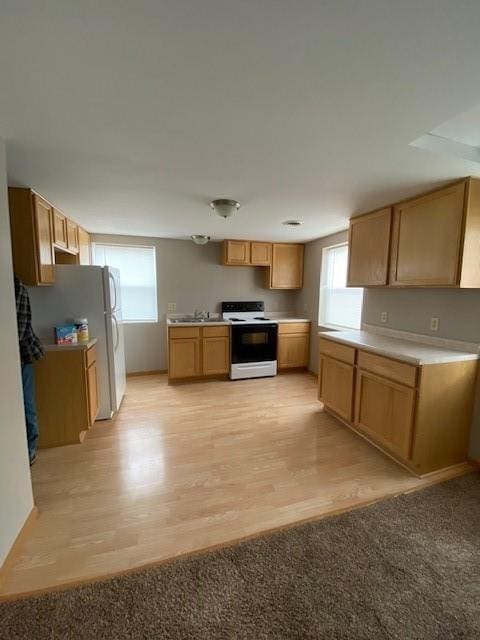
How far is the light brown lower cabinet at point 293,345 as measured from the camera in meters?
4.43

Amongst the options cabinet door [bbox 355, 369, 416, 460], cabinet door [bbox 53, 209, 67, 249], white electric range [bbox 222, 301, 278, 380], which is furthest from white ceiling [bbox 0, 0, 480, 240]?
white electric range [bbox 222, 301, 278, 380]

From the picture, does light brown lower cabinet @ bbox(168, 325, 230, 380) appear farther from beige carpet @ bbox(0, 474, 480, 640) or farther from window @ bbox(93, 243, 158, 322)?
beige carpet @ bbox(0, 474, 480, 640)

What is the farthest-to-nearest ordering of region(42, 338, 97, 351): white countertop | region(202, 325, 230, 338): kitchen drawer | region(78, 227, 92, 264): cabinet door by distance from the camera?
region(202, 325, 230, 338): kitchen drawer
region(78, 227, 92, 264): cabinet door
region(42, 338, 97, 351): white countertop

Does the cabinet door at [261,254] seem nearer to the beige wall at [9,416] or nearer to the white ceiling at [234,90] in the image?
the white ceiling at [234,90]

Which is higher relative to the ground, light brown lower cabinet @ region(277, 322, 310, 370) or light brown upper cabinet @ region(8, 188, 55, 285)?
light brown upper cabinet @ region(8, 188, 55, 285)

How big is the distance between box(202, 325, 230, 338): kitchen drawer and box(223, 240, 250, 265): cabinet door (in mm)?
1083

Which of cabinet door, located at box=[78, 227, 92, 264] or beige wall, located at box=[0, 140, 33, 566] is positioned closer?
beige wall, located at box=[0, 140, 33, 566]

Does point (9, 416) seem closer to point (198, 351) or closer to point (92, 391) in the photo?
point (92, 391)

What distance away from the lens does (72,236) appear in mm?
3086

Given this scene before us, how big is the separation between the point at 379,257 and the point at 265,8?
7.61 ft

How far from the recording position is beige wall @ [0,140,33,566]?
1.35m

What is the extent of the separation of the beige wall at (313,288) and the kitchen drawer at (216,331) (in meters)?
1.46

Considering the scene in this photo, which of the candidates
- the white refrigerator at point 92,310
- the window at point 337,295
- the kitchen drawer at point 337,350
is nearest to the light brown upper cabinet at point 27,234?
the white refrigerator at point 92,310

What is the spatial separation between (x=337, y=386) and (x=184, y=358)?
2.20 meters
